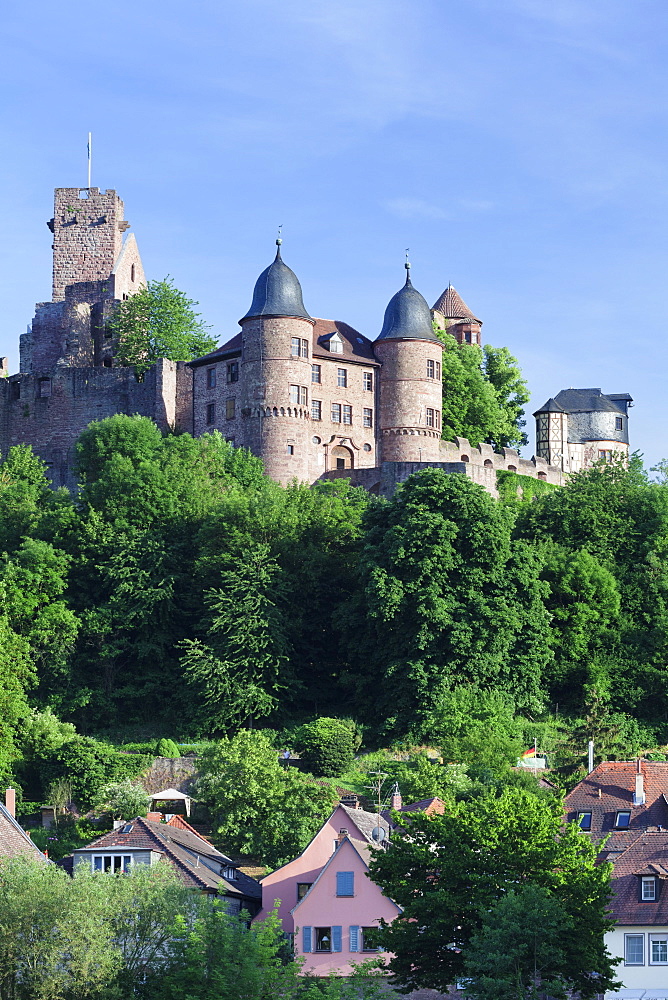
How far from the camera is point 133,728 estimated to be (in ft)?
261

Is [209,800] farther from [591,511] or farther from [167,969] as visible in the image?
[591,511]

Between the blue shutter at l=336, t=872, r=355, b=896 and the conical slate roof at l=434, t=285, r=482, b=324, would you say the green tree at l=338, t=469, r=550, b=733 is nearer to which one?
the blue shutter at l=336, t=872, r=355, b=896

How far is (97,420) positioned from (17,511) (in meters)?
13.3

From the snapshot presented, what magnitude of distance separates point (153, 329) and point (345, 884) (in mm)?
52640

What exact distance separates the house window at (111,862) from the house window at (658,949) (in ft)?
49.7

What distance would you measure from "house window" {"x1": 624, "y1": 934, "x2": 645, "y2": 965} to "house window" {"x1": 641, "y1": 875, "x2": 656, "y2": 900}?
123 cm

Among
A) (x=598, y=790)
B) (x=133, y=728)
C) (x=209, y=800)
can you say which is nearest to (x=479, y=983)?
(x=598, y=790)

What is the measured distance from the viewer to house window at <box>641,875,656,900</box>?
55.9 meters

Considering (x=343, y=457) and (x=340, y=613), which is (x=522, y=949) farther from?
(x=343, y=457)

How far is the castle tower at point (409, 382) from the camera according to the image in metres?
97.6

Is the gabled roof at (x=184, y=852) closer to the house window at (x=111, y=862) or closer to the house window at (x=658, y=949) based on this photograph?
the house window at (x=111, y=862)

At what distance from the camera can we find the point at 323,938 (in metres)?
58.2

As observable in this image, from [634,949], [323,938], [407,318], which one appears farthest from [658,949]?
[407,318]

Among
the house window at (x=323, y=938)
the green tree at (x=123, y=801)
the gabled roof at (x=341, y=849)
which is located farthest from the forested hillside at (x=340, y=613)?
the house window at (x=323, y=938)
